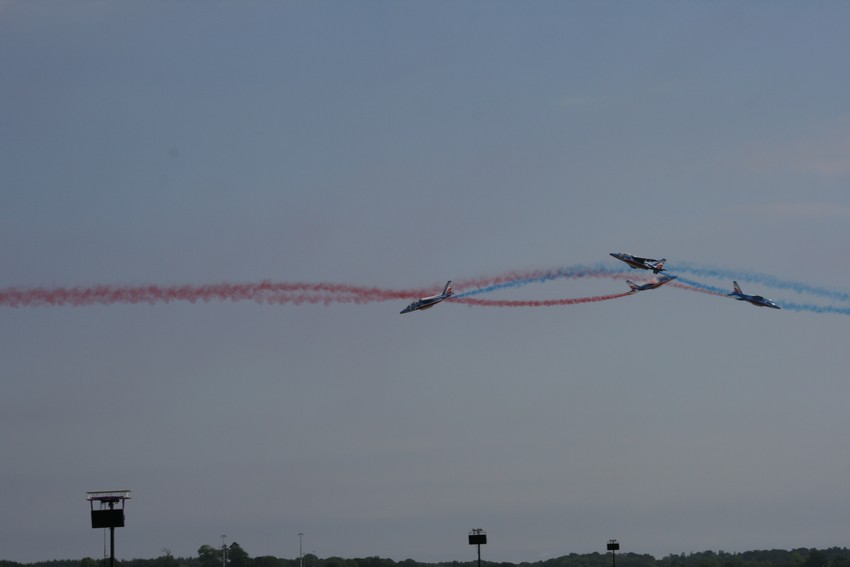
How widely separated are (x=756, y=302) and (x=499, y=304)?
2892cm

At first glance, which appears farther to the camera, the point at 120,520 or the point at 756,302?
the point at 756,302

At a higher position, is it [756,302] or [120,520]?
[756,302]

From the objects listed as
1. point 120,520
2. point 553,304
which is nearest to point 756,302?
point 553,304

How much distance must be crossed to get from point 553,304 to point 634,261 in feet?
39.9

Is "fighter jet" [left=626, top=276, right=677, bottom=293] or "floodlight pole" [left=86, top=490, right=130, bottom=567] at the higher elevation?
"fighter jet" [left=626, top=276, right=677, bottom=293]

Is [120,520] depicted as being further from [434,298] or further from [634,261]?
[634,261]

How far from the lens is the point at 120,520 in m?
145

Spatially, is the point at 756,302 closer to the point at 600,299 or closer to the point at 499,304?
the point at 600,299

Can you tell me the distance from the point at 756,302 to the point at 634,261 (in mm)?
14664

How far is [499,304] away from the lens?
478 ft

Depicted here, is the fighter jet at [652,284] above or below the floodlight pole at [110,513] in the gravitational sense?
above

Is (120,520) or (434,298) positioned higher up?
(434,298)

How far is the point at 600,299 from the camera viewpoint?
146750mm

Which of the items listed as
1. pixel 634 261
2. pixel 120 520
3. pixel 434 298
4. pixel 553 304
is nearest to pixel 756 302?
pixel 634 261
